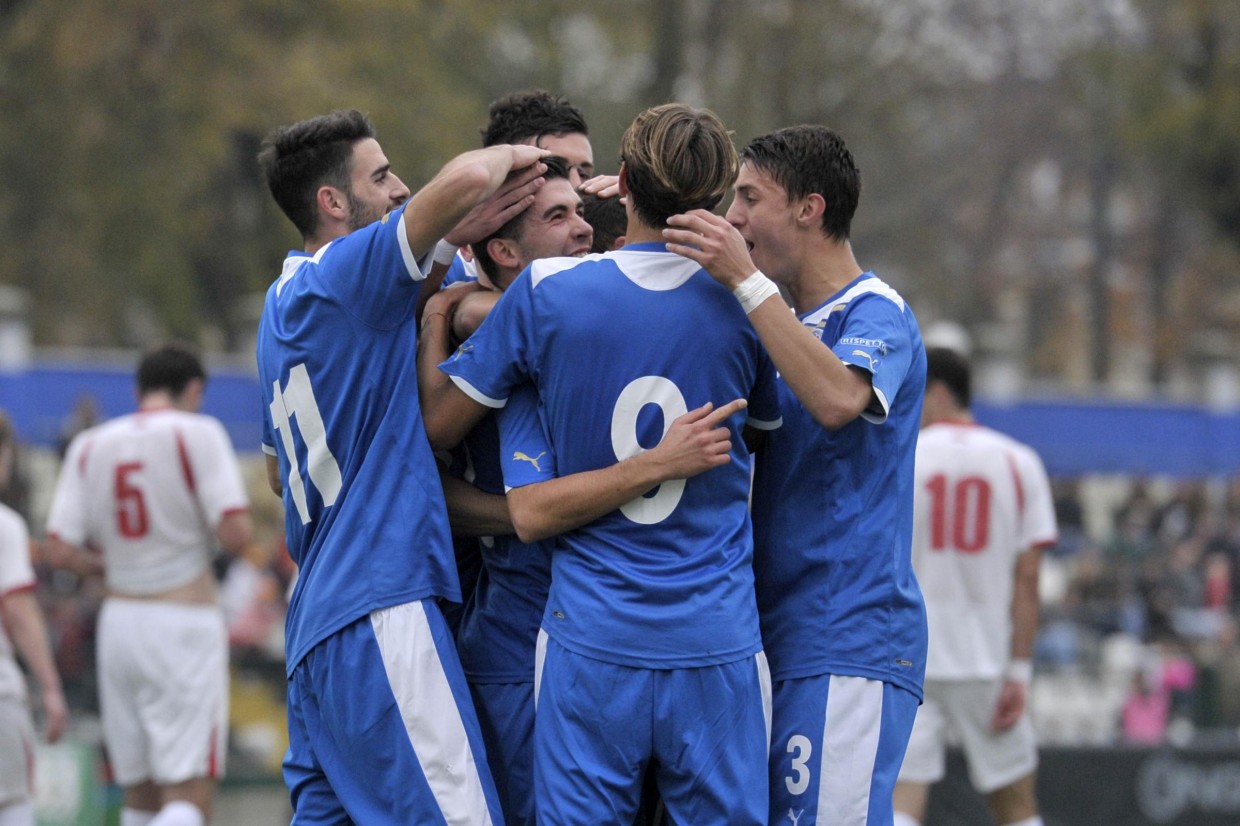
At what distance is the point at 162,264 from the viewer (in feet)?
77.2

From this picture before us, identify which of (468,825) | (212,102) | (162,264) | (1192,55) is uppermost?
(1192,55)

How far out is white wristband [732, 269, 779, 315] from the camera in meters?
3.66

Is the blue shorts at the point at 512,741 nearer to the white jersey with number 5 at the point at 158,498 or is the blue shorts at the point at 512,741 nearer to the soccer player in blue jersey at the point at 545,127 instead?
the soccer player in blue jersey at the point at 545,127

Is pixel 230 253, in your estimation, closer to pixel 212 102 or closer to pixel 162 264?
pixel 162 264

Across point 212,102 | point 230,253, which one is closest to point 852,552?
point 212,102

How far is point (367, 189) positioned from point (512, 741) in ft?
4.98

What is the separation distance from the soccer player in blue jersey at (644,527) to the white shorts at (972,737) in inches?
156

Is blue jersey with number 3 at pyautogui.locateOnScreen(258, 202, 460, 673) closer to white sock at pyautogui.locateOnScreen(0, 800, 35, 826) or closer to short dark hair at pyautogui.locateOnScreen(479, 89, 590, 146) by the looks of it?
short dark hair at pyautogui.locateOnScreen(479, 89, 590, 146)

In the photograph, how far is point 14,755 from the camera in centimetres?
670

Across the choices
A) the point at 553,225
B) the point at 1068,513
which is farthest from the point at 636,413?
the point at 1068,513

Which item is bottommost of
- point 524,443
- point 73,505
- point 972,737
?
point 972,737

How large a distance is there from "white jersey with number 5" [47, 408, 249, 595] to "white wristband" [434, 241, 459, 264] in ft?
13.3

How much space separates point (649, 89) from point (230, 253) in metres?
8.32

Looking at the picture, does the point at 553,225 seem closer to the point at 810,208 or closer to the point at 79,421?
the point at 810,208
